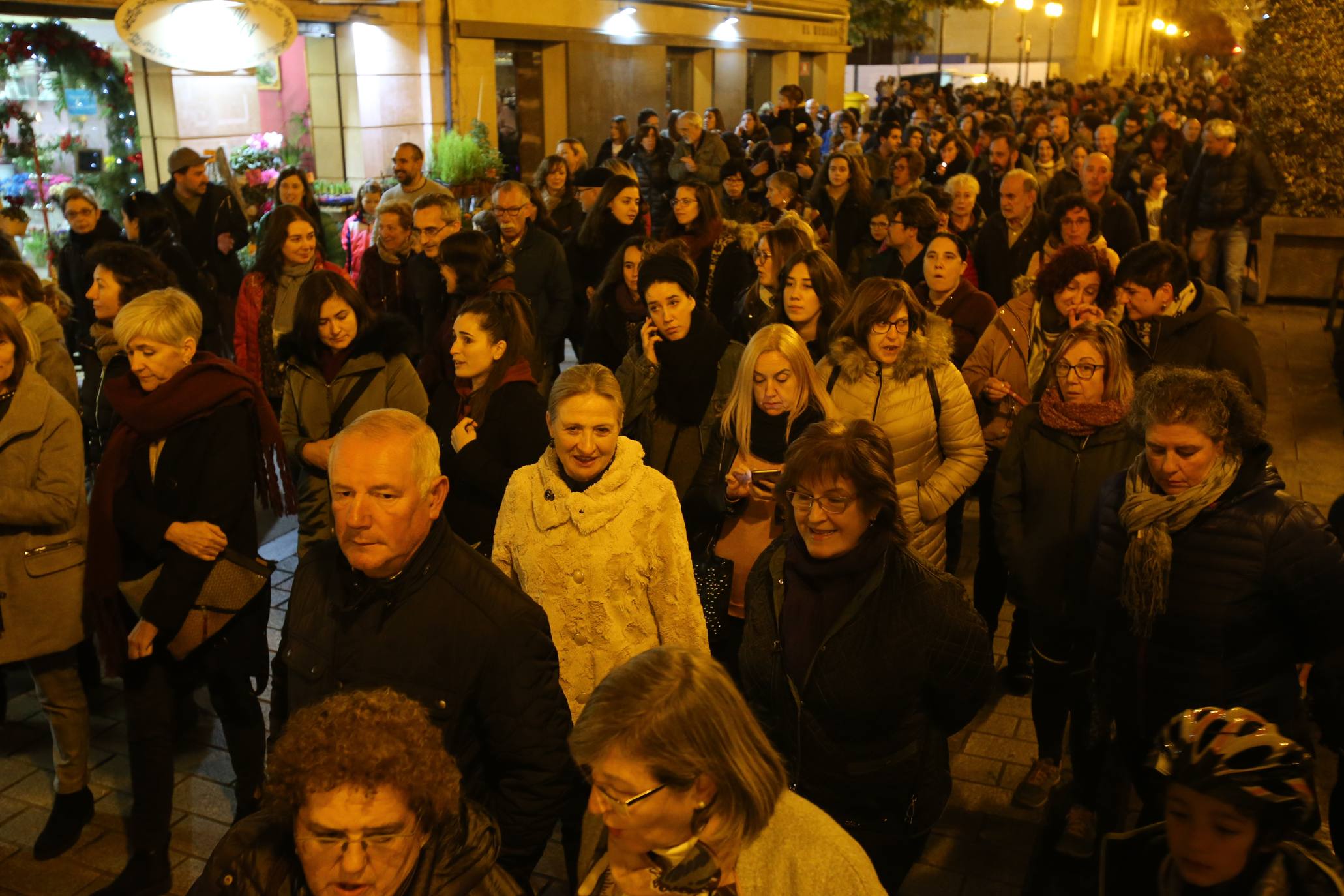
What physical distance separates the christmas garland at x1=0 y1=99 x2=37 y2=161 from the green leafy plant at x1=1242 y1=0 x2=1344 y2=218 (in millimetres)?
13360

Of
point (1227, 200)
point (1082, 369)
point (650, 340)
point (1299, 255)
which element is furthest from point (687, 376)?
point (1299, 255)

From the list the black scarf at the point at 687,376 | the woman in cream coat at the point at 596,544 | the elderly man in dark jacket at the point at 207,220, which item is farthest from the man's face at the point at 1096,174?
the woman in cream coat at the point at 596,544

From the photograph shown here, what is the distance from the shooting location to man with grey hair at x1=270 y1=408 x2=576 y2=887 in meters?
2.94

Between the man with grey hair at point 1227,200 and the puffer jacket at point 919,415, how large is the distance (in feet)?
28.9

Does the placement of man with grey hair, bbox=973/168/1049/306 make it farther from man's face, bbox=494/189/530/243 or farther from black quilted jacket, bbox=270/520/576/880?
black quilted jacket, bbox=270/520/576/880

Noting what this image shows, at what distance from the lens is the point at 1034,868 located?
11.7 ft

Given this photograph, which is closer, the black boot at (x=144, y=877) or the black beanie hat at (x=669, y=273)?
the black boot at (x=144, y=877)

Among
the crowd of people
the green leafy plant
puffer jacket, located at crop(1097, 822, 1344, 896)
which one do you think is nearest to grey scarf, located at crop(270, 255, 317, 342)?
the crowd of people

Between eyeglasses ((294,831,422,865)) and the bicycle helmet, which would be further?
the bicycle helmet

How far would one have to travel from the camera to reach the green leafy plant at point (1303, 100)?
14.2m

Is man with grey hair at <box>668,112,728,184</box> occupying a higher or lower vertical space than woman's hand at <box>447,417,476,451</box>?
higher

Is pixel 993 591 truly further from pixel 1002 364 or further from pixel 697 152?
pixel 697 152

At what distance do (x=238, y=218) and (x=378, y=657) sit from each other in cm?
826

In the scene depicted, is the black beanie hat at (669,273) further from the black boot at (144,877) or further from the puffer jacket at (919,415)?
the black boot at (144,877)
